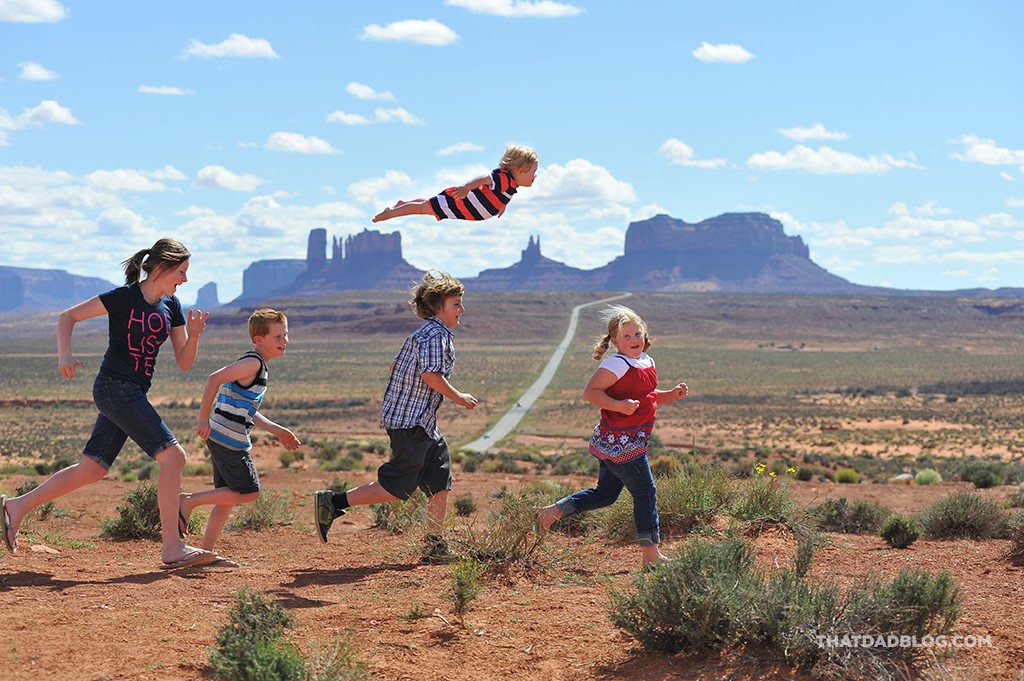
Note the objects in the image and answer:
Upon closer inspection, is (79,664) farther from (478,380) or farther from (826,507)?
(478,380)

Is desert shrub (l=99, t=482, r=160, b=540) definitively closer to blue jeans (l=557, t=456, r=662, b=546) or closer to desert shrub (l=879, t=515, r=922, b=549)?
blue jeans (l=557, t=456, r=662, b=546)

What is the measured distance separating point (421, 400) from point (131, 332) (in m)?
1.70

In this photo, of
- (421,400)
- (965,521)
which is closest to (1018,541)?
(965,521)

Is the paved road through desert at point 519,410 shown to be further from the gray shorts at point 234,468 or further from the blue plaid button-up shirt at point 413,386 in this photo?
the blue plaid button-up shirt at point 413,386

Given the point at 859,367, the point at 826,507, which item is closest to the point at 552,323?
the point at 859,367

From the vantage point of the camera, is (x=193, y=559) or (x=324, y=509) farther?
(x=324, y=509)

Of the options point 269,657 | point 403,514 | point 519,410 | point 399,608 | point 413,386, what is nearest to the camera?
point 269,657

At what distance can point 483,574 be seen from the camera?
19.3 feet

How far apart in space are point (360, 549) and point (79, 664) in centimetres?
331

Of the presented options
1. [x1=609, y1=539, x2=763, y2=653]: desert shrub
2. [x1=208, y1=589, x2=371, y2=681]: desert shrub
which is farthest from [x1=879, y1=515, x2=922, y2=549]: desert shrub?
[x1=208, y1=589, x2=371, y2=681]: desert shrub

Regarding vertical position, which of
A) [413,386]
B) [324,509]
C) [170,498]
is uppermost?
[413,386]

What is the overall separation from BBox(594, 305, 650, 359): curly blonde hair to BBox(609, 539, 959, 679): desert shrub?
5.46 ft

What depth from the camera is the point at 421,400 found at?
620 cm

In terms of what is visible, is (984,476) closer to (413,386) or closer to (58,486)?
(413,386)
